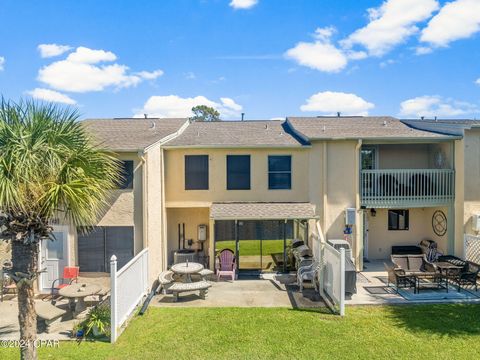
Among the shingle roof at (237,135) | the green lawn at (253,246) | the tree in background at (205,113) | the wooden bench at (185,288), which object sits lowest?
the wooden bench at (185,288)

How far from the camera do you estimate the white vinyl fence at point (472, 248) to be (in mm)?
14445

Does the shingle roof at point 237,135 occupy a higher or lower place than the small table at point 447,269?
higher

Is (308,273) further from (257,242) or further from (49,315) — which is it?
(49,315)

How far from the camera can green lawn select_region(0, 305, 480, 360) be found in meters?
7.98

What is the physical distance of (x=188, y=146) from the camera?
15055 mm

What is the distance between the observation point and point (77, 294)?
10133 millimetres

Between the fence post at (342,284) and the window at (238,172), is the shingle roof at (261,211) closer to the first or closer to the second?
the window at (238,172)

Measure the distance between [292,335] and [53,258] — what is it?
33.0 feet

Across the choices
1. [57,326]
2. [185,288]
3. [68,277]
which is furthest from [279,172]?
[57,326]

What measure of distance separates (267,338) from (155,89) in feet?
67.3

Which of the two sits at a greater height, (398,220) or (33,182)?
(33,182)

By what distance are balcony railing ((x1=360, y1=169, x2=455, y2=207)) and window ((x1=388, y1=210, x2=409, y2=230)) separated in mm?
2112

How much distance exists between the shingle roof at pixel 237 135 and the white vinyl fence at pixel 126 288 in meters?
6.25

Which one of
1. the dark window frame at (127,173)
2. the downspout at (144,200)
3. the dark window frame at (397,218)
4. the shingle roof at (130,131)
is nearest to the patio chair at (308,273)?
the downspout at (144,200)
